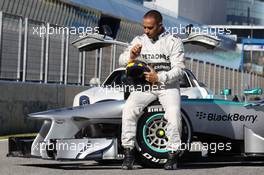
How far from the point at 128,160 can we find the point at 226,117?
3.97 ft

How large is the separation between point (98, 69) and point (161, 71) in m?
13.2

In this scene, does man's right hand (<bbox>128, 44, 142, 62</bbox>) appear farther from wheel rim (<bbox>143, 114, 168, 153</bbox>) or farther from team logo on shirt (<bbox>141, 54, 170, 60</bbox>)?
wheel rim (<bbox>143, 114, 168, 153</bbox>)

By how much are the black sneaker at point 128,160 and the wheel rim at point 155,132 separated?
25 cm

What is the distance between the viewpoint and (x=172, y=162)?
8352 millimetres

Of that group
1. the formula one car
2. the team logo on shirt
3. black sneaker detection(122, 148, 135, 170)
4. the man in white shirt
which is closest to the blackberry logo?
the formula one car

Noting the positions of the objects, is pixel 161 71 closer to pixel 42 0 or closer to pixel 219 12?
pixel 42 0

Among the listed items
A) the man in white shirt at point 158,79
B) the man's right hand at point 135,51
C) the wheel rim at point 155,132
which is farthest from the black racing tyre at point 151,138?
the man's right hand at point 135,51

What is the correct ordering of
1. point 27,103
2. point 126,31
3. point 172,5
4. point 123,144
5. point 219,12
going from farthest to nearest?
1. point 219,12
2. point 172,5
3. point 126,31
4. point 27,103
5. point 123,144

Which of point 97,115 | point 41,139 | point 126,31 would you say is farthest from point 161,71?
point 126,31

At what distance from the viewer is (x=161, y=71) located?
8539 mm

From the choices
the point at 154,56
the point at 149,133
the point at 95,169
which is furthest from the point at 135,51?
the point at 95,169

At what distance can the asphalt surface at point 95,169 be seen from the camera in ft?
26.5

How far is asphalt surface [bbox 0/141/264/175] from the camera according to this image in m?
8.07

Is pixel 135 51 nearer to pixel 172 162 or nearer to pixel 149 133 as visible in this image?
pixel 149 133
